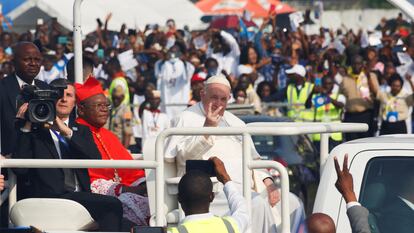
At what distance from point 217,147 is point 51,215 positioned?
1.31m

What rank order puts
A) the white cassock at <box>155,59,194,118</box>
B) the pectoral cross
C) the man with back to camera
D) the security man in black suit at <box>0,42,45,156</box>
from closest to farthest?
1. the man with back to camera
2. the pectoral cross
3. the security man in black suit at <box>0,42,45,156</box>
4. the white cassock at <box>155,59,194,118</box>

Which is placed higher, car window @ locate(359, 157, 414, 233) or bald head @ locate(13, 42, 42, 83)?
bald head @ locate(13, 42, 42, 83)

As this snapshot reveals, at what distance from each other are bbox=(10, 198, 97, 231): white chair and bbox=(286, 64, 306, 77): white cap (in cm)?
1432

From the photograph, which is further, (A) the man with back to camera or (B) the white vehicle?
(B) the white vehicle

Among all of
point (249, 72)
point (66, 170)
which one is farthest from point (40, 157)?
point (249, 72)

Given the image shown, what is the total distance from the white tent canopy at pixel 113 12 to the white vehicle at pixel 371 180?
17379 mm

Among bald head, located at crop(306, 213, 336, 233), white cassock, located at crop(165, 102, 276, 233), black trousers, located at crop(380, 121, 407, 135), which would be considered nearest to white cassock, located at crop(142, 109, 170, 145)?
black trousers, located at crop(380, 121, 407, 135)

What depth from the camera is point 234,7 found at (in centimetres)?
3859

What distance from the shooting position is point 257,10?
38594mm

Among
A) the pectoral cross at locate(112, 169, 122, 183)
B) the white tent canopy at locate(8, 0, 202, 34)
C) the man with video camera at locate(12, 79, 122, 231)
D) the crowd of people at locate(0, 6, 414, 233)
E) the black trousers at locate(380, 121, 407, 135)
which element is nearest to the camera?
the man with video camera at locate(12, 79, 122, 231)

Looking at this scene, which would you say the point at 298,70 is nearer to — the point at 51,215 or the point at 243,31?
the point at 243,31

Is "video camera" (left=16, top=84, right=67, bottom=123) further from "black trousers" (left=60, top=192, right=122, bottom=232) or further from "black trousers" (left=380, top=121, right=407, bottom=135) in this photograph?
"black trousers" (left=380, top=121, right=407, bottom=135)

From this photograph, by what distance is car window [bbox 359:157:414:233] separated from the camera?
6.55 metres

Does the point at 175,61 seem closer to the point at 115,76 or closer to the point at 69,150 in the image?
the point at 115,76
